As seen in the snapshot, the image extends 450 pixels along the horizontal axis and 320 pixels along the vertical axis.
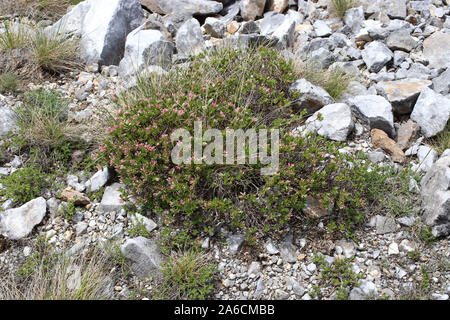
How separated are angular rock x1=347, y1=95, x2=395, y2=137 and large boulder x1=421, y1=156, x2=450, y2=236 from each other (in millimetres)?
885

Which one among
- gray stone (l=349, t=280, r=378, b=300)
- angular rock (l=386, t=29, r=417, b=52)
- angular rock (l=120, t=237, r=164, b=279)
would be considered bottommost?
gray stone (l=349, t=280, r=378, b=300)

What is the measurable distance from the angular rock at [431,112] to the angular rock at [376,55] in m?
1.01

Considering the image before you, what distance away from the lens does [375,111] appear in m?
4.98

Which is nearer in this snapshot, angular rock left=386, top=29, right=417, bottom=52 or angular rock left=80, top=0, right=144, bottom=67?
angular rock left=386, top=29, right=417, bottom=52

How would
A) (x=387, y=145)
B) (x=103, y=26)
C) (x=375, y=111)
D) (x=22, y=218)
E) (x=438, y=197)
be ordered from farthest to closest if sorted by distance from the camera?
(x=103, y=26) < (x=375, y=111) < (x=387, y=145) < (x=22, y=218) < (x=438, y=197)

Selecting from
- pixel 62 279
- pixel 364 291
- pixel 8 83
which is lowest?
pixel 364 291

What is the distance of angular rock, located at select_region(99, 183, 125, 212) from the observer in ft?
14.2

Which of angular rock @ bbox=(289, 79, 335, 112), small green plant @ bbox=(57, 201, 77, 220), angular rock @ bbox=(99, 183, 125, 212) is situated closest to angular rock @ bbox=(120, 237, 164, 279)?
angular rock @ bbox=(99, 183, 125, 212)

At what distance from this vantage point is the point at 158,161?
4184mm

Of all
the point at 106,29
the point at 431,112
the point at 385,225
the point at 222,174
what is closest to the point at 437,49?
the point at 431,112

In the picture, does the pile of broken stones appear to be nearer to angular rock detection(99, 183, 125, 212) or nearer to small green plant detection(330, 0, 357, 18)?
angular rock detection(99, 183, 125, 212)

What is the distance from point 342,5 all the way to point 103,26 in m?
4.15

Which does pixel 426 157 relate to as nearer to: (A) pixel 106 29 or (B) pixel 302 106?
(B) pixel 302 106

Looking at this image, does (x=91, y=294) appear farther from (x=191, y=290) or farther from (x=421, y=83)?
(x=421, y=83)
